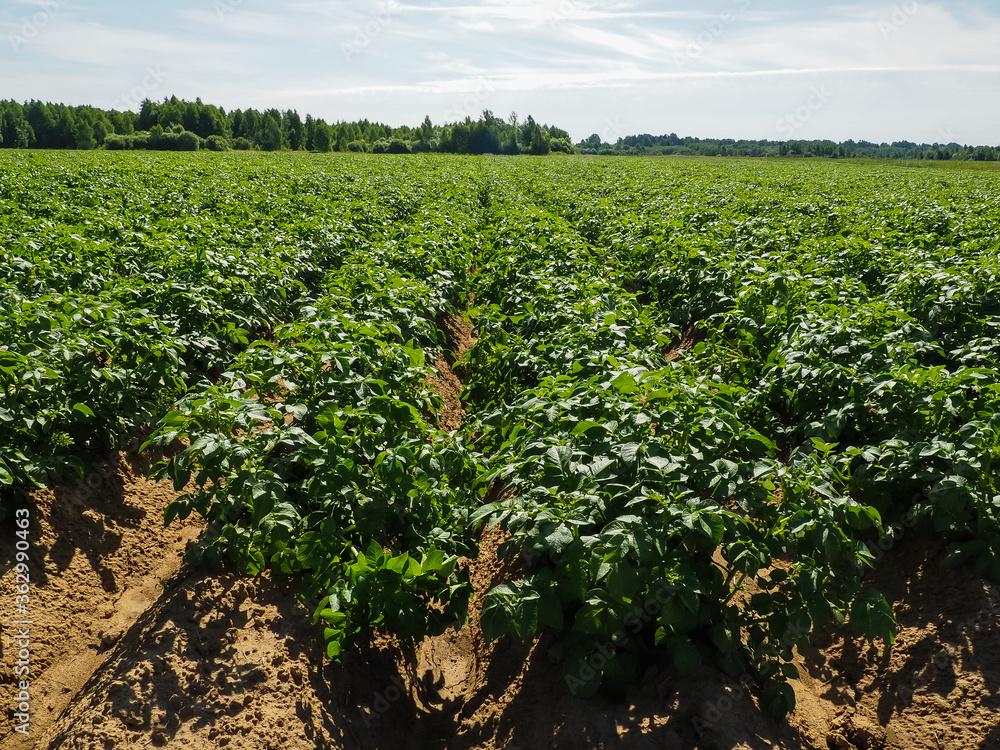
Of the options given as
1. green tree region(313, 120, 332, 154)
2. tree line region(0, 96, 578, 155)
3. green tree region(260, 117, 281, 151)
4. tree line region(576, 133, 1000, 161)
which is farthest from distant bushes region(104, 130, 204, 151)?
tree line region(576, 133, 1000, 161)

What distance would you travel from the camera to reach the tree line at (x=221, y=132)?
2587 inches

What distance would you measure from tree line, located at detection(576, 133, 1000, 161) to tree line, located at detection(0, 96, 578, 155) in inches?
658

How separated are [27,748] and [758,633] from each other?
3.89 m

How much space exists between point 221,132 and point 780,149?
289 ft

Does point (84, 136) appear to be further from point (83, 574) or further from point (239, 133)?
point (83, 574)

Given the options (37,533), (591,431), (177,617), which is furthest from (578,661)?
(37,533)

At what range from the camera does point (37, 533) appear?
423 centimetres

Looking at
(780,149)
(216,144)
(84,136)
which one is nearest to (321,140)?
(216,144)

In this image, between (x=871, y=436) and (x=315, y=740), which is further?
(x=871, y=436)

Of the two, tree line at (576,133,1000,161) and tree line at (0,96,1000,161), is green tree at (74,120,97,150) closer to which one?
tree line at (0,96,1000,161)

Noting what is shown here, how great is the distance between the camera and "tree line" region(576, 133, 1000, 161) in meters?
85.4

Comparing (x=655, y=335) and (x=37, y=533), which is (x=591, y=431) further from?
(x=37, y=533)

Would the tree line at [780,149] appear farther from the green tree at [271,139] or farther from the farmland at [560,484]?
the farmland at [560,484]

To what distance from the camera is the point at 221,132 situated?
255 ft
